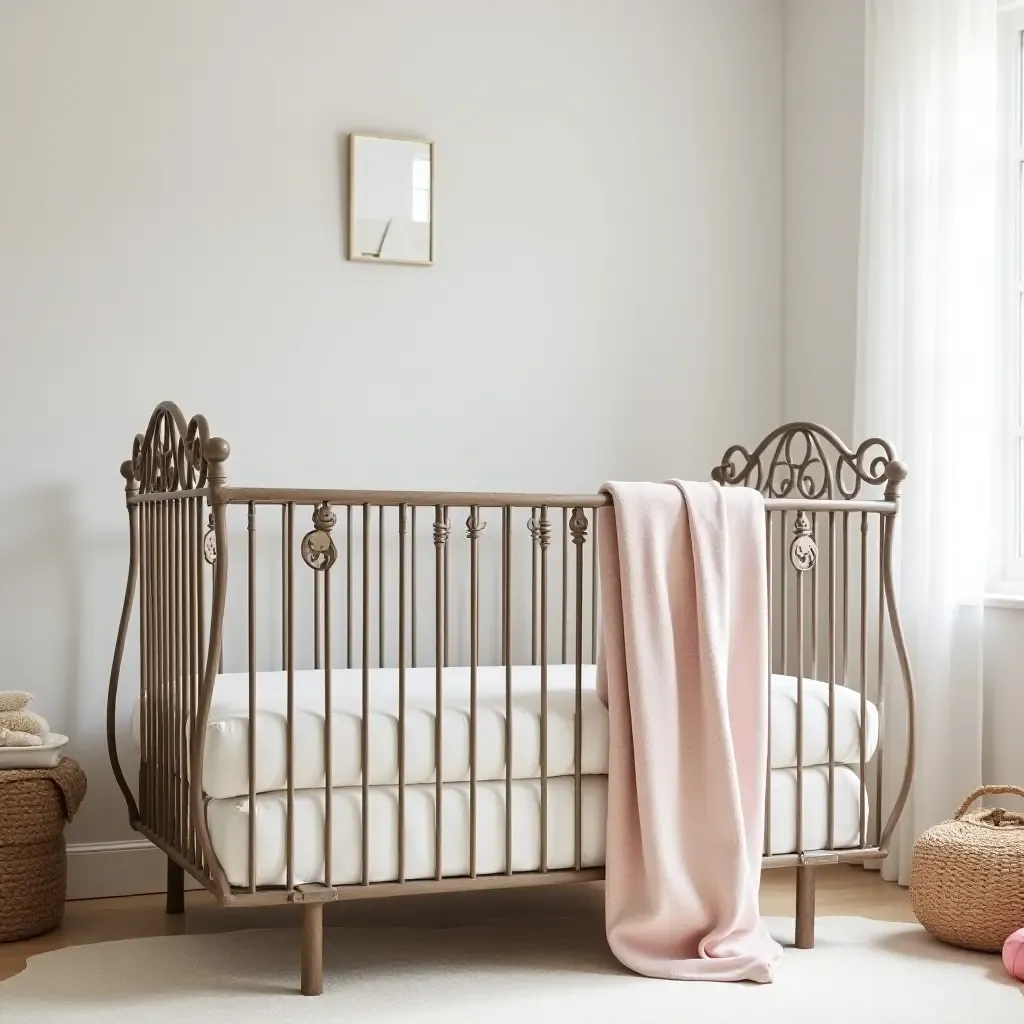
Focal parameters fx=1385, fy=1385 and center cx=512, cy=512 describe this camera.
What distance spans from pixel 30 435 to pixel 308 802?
120cm

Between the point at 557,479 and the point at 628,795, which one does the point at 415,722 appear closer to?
the point at 628,795

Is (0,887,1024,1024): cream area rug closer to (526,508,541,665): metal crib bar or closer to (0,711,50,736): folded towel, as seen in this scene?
(0,711,50,736): folded towel

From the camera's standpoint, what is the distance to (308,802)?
89.0 inches

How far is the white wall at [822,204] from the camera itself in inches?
136

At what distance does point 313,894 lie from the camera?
7.32ft

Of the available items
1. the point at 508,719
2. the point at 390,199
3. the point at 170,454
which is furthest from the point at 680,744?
the point at 390,199

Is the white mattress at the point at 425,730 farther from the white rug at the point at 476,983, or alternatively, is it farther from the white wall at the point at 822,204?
the white wall at the point at 822,204

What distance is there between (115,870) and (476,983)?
3.52 feet

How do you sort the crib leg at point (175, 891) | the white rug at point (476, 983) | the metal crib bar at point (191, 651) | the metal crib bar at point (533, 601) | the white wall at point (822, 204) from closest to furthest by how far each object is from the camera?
the white rug at point (476, 983) < the metal crib bar at point (191, 651) < the crib leg at point (175, 891) < the metal crib bar at point (533, 601) < the white wall at point (822, 204)

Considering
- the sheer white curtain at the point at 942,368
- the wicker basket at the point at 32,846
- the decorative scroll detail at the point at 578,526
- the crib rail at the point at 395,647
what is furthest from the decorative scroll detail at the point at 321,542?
the sheer white curtain at the point at 942,368

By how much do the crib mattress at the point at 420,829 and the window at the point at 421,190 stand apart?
1.49m

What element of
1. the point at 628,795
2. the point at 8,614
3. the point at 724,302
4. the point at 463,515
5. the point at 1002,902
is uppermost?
the point at 724,302

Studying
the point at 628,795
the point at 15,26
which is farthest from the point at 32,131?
the point at 628,795

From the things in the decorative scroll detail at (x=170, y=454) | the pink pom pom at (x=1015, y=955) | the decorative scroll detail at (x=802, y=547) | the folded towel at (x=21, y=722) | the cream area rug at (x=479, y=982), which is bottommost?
the cream area rug at (x=479, y=982)
